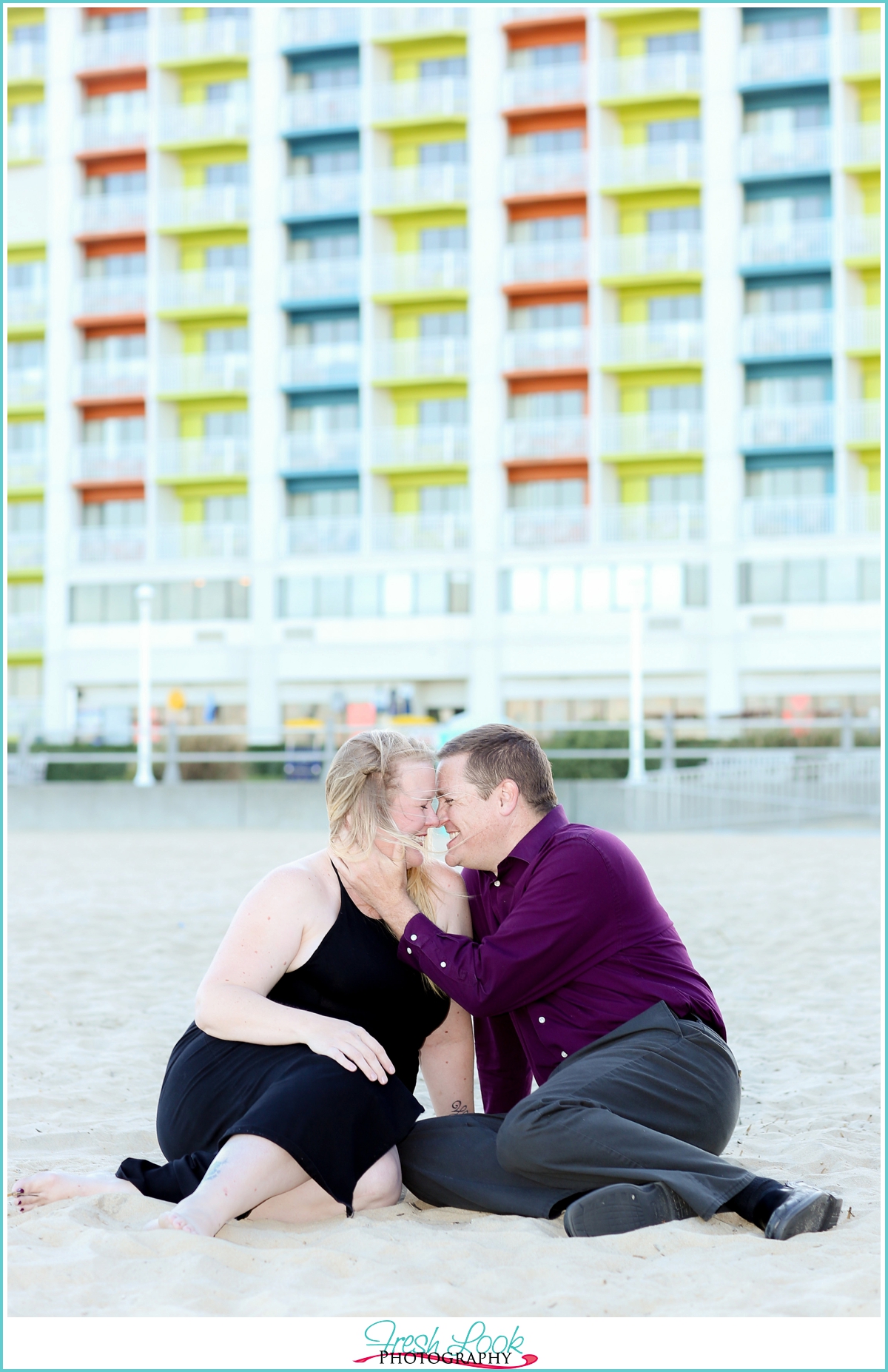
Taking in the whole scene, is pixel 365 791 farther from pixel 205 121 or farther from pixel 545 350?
pixel 205 121

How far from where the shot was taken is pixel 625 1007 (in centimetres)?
340

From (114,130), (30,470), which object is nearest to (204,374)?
(30,470)

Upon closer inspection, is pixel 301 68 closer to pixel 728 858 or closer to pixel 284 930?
pixel 728 858

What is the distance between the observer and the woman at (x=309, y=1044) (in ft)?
10.2

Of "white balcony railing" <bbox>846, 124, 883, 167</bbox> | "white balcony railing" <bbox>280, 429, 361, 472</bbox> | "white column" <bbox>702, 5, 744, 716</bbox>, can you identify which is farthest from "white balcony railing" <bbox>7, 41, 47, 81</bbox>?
"white balcony railing" <bbox>846, 124, 883, 167</bbox>

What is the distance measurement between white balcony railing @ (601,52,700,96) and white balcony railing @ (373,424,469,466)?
10.7 meters

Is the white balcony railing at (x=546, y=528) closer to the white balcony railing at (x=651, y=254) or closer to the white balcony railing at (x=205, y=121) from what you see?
the white balcony railing at (x=651, y=254)

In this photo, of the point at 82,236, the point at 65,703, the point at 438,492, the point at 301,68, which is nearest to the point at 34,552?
the point at 65,703

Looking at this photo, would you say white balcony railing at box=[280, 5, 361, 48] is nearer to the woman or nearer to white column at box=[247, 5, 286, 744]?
white column at box=[247, 5, 286, 744]

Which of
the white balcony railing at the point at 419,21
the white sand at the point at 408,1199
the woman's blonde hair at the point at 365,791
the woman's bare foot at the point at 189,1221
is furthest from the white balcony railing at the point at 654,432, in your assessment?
the woman's bare foot at the point at 189,1221

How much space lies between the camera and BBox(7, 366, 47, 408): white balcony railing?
1737 inches

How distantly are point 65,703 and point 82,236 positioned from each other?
1472 centimetres

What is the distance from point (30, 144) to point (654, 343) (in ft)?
70.4

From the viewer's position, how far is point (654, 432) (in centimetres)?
3928
